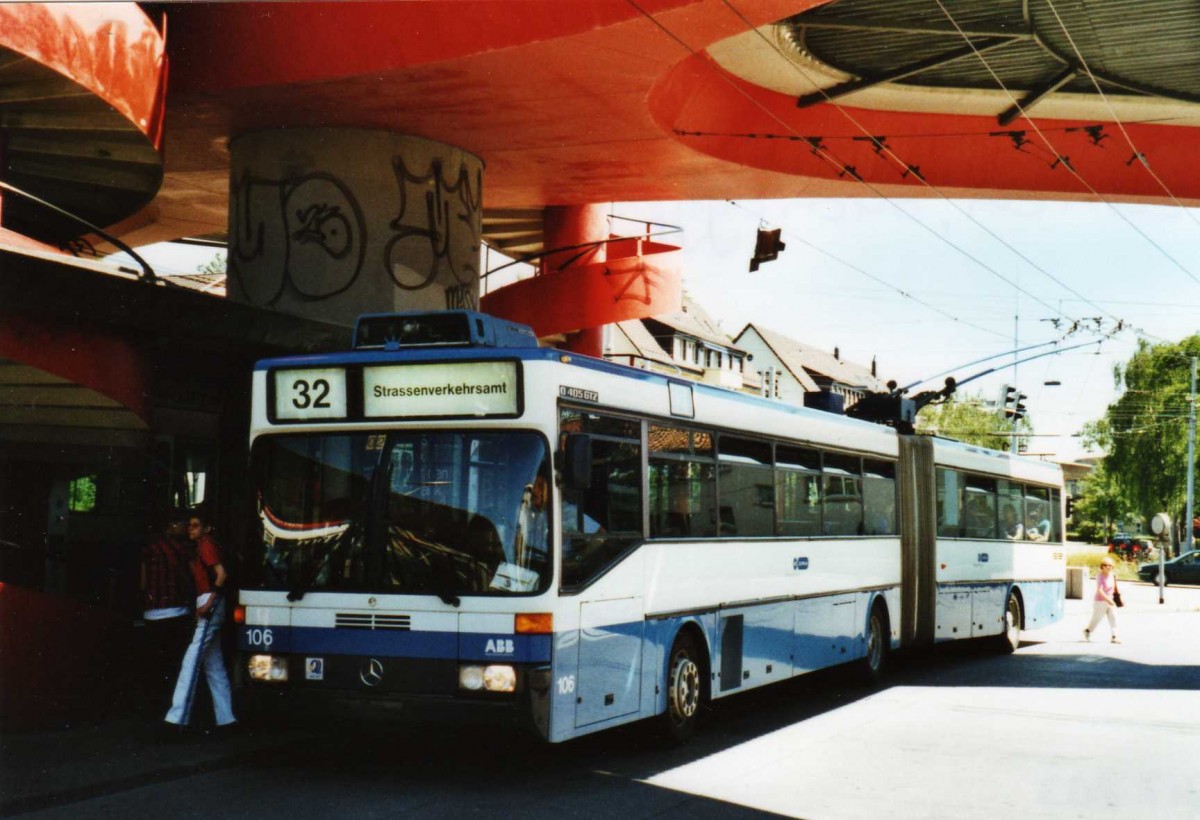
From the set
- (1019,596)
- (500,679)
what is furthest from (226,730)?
(1019,596)

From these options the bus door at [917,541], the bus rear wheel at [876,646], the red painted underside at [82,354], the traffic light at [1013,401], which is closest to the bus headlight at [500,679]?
the red painted underside at [82,354]

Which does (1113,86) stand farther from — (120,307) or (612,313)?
(120,307)

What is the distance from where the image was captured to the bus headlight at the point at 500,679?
336 inches

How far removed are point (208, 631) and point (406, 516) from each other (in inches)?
108

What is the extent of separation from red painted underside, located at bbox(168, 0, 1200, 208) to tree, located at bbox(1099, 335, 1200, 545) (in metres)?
63.1

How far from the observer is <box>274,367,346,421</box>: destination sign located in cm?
921

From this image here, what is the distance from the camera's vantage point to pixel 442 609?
28.4 feet

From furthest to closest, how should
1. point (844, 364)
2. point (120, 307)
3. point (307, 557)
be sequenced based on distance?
1. point (844, 364)
2. point (120, 307)
3. point (307, 557)

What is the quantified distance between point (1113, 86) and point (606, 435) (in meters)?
15.1

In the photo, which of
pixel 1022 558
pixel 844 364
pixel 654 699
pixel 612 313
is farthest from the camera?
pixel 844 364

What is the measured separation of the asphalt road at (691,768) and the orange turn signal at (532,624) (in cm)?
103

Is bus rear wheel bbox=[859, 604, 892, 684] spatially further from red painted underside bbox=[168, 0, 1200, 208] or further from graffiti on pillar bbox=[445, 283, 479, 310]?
graffiti on pillar bbox=[445, 283, 479, 310]

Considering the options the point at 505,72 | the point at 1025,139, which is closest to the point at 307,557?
the point at 505,72

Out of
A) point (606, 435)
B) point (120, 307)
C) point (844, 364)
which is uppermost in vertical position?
point (844, 364)
